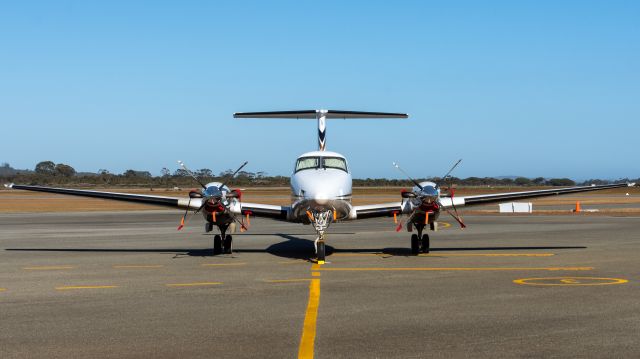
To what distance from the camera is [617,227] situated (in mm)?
31031

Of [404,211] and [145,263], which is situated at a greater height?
[404,211]

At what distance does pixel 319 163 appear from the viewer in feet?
62.4

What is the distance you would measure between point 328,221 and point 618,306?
27.8 feet

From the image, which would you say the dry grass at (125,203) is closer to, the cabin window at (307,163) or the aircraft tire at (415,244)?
the cabin window at (307,163)

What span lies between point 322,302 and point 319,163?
8504 mm

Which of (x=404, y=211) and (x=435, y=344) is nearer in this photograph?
(x=435, y=344)

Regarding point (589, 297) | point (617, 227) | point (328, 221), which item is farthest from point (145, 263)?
point (617, 227)

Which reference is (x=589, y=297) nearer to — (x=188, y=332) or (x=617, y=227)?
(x=188, y=332)

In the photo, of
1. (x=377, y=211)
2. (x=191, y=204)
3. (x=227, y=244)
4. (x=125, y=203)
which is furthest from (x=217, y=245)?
(x=125, y=203)

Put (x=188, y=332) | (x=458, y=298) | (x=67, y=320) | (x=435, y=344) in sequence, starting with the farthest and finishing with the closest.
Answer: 1. (x=458, y=298)
2. (x=67, y=320)
3. (x=188, y=332)
4. (x=435, y=344)

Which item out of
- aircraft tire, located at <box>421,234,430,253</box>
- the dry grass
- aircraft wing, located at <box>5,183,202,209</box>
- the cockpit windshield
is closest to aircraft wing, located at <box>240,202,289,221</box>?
the cockpit windshield

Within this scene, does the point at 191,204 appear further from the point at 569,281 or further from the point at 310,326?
the point at 310,326

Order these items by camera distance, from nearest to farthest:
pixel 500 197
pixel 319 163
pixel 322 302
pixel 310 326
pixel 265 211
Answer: pixel 310 326 → pixel 322 302 → pixel 319 163 → pixel 265 211 → pixel 500 197

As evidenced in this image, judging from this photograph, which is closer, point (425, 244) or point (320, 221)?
point (320, 221)
